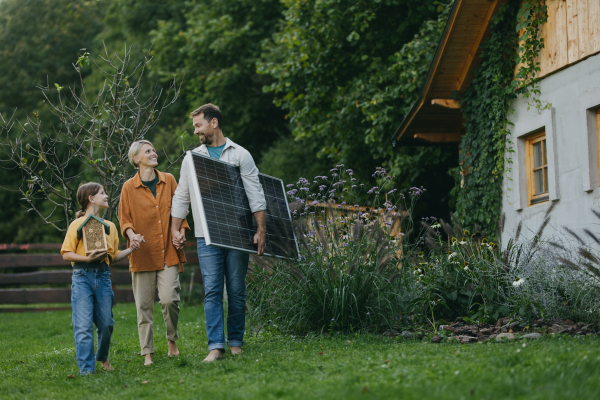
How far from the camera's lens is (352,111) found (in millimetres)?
14406

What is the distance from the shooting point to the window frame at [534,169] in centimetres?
889

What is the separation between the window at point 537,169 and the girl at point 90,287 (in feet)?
20.1

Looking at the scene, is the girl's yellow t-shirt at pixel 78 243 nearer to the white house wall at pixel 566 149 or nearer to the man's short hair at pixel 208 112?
the man's short hair at pixel 208 112

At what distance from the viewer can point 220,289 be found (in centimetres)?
535

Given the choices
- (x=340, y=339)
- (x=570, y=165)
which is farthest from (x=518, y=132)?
(x=340, y=339)

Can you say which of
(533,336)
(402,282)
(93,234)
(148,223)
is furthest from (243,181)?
(533,336)

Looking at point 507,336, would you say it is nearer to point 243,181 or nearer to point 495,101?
point 243,181

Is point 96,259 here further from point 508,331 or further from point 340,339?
point 508,331

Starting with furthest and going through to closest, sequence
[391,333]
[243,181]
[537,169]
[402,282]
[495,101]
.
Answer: [495,101] < [537,169] < [402,282] < [391,333] < [243,181]

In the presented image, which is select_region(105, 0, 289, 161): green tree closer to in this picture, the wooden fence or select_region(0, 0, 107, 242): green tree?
the wooden fence

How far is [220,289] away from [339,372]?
1.51 m

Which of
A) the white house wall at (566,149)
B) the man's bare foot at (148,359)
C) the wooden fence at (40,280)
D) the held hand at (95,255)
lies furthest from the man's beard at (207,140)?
the wooden fence at (40,280)

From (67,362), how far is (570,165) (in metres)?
6.44

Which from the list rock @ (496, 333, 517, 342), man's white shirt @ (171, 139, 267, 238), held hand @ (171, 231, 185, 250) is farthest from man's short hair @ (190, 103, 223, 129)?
rock @ (496, 333, 517, 342)
